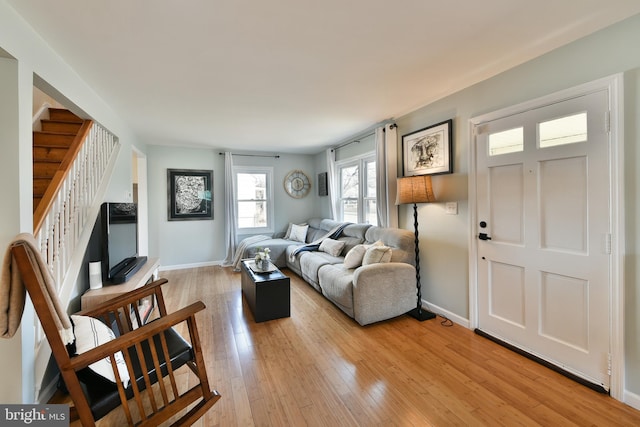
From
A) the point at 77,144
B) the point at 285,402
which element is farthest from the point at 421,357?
the point at 77,144

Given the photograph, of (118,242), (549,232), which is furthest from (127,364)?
(549,232)

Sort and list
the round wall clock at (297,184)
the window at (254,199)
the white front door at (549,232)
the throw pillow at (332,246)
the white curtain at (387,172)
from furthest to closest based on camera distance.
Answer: the round wall clock at (297,184) < the window at (254,199) < the throw pillow at (332,246) < the white curtain at (387,172) < the white front door at (549,232)

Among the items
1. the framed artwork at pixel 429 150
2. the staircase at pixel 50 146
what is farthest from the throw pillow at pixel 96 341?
the framed artwork at pixel 429 150

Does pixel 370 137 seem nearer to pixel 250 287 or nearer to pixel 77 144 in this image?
pixel 250 287

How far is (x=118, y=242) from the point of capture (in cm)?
276

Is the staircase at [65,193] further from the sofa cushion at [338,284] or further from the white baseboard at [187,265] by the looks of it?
the white baseboard at [187,265]

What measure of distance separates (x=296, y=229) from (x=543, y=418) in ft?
14.7

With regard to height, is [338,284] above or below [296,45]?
below

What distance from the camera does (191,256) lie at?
527 centimetres

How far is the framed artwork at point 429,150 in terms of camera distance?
2.81m

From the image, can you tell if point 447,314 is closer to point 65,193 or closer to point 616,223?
point 616,223

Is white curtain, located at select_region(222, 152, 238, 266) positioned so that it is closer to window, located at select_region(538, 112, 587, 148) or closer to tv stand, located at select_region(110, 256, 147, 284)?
tv stand, located at select_region(110, 256, 147, 284)

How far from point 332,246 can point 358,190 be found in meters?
1.18

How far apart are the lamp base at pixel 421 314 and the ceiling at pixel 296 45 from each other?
2.32m
